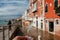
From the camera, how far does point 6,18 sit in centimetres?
461

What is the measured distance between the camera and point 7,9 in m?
4.66

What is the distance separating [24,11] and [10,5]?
43 centimetres

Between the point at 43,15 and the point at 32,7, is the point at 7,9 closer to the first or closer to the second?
the point at 32,7

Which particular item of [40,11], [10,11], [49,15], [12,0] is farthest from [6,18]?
[49,15]

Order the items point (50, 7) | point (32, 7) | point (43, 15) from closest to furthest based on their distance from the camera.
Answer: point (50, 7)
point (43, 15)
point (32, 7)

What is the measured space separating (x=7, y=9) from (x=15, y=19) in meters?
0.37

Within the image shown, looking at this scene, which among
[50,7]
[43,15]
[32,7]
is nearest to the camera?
[50,7]

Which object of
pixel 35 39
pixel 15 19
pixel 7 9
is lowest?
pixel 35 39

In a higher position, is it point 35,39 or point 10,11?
point 10,11

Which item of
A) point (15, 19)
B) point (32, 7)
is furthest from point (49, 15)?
point (15, 19)

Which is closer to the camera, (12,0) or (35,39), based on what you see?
(35,39)

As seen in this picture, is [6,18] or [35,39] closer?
[35,39]

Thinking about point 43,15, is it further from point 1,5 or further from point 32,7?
point 1,5

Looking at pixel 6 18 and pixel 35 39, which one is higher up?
pixel 6 18
